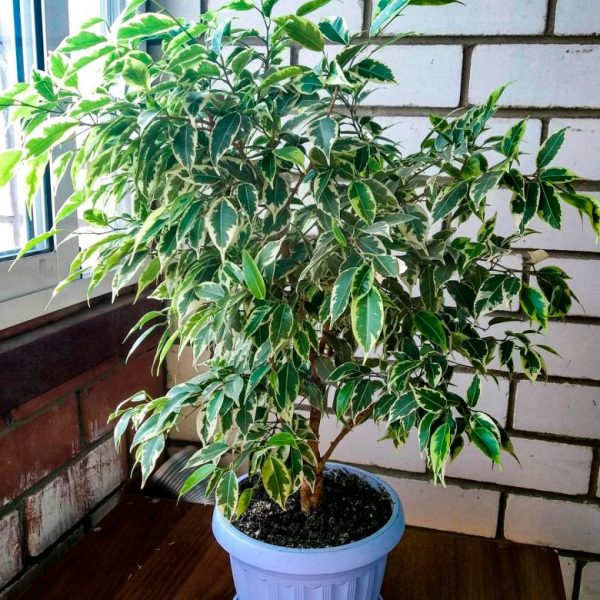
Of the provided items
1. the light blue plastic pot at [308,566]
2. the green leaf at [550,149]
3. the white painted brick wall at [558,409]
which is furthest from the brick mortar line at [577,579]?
the green leaf at [550,149]

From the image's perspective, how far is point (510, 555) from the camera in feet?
3.56

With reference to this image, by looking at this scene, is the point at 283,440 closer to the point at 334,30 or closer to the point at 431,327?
the point at 431,327

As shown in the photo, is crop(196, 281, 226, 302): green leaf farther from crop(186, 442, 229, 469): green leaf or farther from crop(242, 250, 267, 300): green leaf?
crop(186, 442, 229, 469): green leaf

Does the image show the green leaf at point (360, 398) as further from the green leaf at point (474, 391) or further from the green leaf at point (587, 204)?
the green leaf at point (587, 204)

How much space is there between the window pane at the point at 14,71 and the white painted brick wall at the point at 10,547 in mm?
406

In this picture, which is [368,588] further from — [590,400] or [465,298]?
[590,400]

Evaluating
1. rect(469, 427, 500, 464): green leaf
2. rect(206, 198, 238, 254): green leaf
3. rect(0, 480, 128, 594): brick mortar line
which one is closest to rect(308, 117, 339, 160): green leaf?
rect(206, 198, 238, 254): green leaf

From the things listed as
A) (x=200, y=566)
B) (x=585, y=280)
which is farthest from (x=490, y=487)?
(x=200, y=566)

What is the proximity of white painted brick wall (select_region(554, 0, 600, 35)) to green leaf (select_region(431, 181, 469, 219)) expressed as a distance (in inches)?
23.7

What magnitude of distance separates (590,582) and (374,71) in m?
1.15

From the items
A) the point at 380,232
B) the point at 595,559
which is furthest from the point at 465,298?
the point at 595,559

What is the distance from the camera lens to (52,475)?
1051mm

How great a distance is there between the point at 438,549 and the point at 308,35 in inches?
35.9

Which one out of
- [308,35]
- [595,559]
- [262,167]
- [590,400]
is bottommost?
[595,559]
